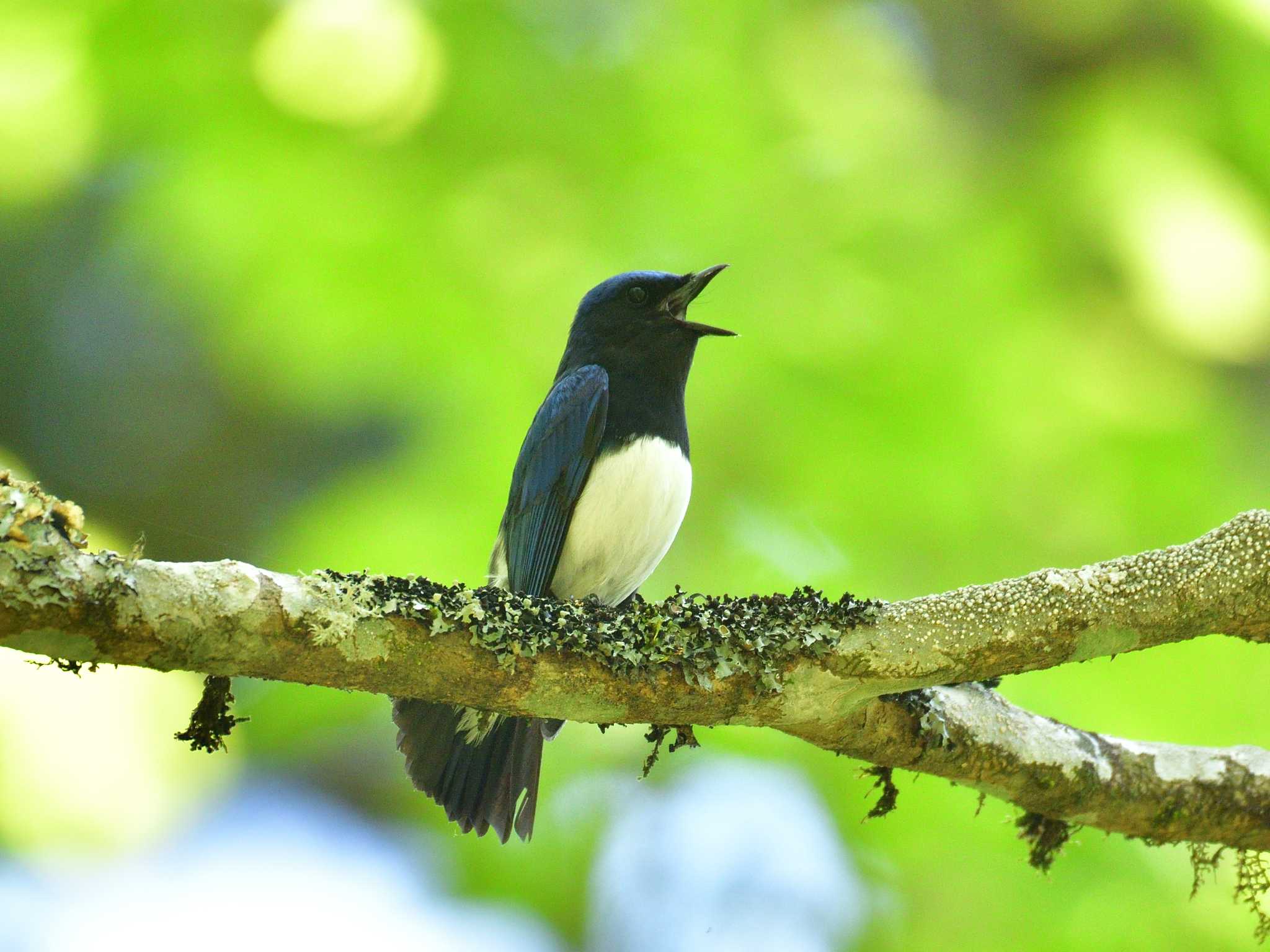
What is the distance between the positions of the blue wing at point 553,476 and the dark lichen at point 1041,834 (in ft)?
5.21

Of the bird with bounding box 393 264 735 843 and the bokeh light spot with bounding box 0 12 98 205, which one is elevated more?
the bokeh light spot with bounding box 0 12 98 205

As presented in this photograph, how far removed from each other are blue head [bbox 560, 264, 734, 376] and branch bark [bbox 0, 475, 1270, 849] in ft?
4.81

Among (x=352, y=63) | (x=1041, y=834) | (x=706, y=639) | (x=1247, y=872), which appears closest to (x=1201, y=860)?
(x=1247, y=872)

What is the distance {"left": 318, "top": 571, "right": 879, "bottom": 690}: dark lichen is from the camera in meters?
2.54

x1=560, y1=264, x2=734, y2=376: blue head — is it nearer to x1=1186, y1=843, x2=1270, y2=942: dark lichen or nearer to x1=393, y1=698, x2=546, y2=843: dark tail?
x1=393, y1=698, x2=546, y2=843: dark tail

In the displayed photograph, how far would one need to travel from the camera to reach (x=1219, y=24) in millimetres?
4398

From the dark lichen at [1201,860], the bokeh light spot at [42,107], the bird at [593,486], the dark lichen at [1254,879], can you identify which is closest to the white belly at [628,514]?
the bird at [593,486]

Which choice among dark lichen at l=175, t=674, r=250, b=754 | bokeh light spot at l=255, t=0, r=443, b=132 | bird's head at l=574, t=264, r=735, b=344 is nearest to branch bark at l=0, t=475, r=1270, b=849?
dark lichen at l=175, t=674, r=250, b=754

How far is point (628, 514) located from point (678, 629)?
3.72 ft

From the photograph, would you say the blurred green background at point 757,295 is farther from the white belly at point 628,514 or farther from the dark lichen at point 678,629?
the dark lichen at point 678,629

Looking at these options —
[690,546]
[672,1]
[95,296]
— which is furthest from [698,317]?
[95,296]

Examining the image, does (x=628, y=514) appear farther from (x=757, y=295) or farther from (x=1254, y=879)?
(x=1254, y=879)

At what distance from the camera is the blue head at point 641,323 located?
13.4 ft

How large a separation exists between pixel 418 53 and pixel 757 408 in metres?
1.65
